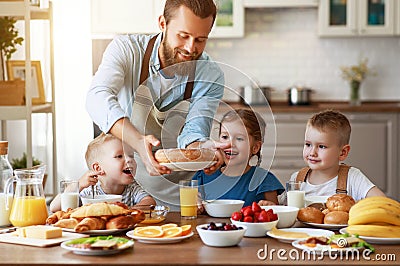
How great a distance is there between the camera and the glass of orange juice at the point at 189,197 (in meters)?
2.43

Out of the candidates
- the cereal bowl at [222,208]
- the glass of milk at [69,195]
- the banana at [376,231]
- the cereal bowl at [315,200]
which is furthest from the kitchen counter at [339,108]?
the banana at [376,231]

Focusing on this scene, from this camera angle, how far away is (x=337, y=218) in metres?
2.24

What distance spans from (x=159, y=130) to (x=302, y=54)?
390 cm

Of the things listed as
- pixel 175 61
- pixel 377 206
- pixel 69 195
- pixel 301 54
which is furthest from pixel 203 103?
pixel 301 54

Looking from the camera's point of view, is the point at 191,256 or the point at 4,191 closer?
the point at 191,256

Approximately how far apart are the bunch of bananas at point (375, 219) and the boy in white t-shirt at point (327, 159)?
73cm

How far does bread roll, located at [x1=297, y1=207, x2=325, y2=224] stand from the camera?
2273mm

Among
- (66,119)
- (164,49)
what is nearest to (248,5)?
(66,119)

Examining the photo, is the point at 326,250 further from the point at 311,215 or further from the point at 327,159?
the point at 327,159

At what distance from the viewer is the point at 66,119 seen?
3.86 meters

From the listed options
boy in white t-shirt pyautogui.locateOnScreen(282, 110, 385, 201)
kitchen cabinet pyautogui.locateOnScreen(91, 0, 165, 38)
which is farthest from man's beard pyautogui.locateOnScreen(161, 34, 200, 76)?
kitchen cabinet pyautogui.locateOnScreen(91, 0, 165, 38)

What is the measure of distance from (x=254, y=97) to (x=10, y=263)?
14.2 feet

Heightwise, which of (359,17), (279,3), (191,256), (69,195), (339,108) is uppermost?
(279,3)

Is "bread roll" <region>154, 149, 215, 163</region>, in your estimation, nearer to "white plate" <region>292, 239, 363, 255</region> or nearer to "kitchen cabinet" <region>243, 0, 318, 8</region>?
"white plate" <region>292, 239, 363, 255</region>
